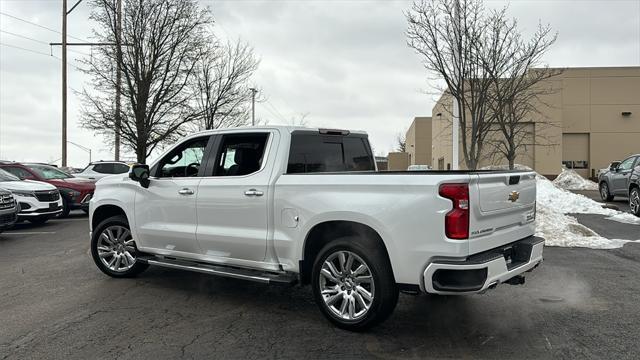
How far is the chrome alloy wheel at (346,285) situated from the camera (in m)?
4.51

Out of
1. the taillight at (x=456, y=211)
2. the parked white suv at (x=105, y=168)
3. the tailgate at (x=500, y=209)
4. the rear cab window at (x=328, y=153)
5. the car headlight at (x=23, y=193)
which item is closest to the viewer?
the taillight at (x=456, y=211)

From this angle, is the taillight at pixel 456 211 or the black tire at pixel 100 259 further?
the black tire at pixel 100 259

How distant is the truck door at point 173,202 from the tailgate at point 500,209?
3.13m

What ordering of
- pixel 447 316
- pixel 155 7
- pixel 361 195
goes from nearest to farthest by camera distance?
pixel 361 195 < pixel 447 316 < pixel 155 7

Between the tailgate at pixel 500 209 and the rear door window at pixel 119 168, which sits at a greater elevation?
the rear door window at pixel 119 168

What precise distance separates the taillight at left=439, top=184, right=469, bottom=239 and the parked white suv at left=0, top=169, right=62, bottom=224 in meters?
11.6

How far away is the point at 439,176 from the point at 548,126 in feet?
120

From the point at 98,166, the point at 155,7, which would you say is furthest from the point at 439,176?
the point at 155,7

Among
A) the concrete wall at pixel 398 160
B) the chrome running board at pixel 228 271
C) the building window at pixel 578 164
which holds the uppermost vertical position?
the concrete wall at pixel 398 160

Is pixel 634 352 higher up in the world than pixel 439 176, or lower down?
lower down

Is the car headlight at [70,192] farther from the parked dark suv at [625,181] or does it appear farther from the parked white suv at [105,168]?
the parked dark suv at [625,181]

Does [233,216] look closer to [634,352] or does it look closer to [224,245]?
[224,245]

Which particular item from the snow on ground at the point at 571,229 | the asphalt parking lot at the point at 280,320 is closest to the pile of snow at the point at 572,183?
the snow on ground at the point at 571,229

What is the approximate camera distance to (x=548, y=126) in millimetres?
36750
